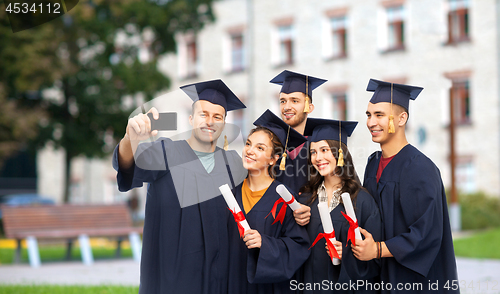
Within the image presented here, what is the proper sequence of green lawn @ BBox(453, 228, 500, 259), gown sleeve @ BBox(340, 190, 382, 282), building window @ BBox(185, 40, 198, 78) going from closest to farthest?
gown sleeve @ BBox(340, 190, 382, 282) → green lawn @ BBox(453, 228, 500, 259) → building window @ BBox(185, 40, 198, 78)

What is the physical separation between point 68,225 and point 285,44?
614 inches

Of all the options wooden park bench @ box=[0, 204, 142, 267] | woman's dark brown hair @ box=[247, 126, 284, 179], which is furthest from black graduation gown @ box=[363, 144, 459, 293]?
wooden park bench @ box=[0, 204, 142, 267]

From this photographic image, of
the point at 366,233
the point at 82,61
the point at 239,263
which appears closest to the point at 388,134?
the point at 366,233

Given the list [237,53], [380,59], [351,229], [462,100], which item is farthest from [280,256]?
[237,53]

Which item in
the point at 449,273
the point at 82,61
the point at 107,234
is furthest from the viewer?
the point at 82,61

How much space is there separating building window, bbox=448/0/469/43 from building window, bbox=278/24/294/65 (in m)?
6.61

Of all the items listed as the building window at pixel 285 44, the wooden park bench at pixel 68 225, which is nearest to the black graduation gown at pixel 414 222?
the wooden park bench at pixel 68 225

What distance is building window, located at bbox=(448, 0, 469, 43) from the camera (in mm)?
19562

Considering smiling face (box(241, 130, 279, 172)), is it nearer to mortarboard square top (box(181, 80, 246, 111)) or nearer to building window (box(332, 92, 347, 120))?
mortarboard square top (box(181, 80, 246, 111))

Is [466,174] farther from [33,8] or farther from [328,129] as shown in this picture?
[328,129]

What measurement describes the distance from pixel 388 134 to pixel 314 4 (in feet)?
66.4

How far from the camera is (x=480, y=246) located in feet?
39.1

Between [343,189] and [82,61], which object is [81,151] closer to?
[82,61]

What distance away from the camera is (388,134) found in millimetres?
3473
